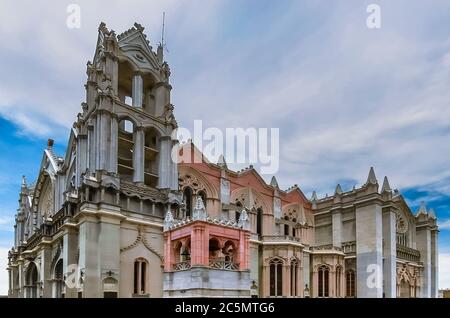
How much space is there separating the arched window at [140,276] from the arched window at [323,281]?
62.6 feet

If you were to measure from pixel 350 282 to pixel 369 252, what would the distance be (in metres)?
4.00

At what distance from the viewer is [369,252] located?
39.9 meters

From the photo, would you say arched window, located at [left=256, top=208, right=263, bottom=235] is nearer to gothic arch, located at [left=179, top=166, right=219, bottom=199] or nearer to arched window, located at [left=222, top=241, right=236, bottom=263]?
gothic arch, located at [left=179, top=166, right=219, bottom=199]

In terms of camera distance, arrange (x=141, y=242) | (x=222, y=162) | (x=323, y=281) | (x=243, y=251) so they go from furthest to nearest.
→ (x=323, y=281), (x=222, y=162), (x=141, y=242), (x=243, y=251)

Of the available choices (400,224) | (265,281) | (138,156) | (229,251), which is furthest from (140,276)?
(400,224)

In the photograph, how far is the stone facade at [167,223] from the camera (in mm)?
25438

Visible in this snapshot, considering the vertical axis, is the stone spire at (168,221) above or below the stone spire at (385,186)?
below

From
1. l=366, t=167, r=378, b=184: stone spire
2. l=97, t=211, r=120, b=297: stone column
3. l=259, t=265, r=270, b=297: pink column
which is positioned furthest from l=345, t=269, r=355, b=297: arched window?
l=97, t=211, r=120, b=297: stone column

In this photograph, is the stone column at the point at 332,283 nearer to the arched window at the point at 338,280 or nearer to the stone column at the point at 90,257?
the arched window at the point at 338,280

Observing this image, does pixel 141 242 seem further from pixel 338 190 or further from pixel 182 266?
pixel 338 190

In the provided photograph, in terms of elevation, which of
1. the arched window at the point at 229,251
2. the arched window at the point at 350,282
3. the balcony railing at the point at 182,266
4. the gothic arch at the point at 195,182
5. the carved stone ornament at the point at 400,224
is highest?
the gothic arch at the point at 195,182

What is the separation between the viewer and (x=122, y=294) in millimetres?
26094

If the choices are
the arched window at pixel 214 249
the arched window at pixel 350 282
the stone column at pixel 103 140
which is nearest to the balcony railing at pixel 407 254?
the arched window at pixel 350 282
